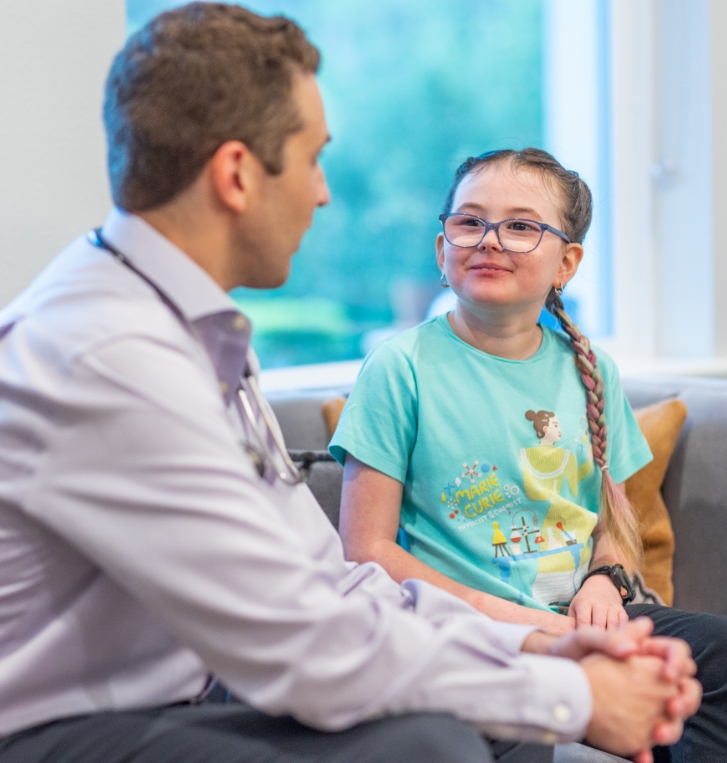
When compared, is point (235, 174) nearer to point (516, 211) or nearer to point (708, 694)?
point (516, 211)

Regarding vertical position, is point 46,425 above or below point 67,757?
above

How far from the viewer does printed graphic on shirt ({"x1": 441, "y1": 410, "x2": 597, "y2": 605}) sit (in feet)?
4.89

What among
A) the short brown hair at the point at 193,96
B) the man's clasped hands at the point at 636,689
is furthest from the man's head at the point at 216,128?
the man's clasped hands at the point at 636,689

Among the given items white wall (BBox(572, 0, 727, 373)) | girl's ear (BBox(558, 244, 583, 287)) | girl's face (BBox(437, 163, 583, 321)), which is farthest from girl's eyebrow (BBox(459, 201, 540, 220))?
white wall (BBox(572, 0, 727, 373))

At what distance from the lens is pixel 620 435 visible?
5.61 ft

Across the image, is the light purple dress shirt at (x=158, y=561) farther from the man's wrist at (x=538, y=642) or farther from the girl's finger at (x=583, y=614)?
the girl's finger at (x=583, y=614)

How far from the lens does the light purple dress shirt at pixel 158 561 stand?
83cm

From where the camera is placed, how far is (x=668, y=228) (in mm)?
2895

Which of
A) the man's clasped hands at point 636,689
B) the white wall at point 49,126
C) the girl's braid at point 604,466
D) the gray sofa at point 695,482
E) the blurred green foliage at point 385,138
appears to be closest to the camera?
the man's clasped hands at point 636,689

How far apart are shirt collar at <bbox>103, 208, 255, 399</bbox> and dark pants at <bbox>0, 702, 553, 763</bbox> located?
1.32ft

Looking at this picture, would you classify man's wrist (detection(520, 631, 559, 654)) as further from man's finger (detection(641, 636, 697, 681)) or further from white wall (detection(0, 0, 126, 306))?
white wall (detection(0, 0, 126, 306))

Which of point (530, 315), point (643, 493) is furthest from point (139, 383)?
point (643, 493)

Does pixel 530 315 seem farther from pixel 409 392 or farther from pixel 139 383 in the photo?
pixel 139 383

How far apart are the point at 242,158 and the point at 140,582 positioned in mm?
466
